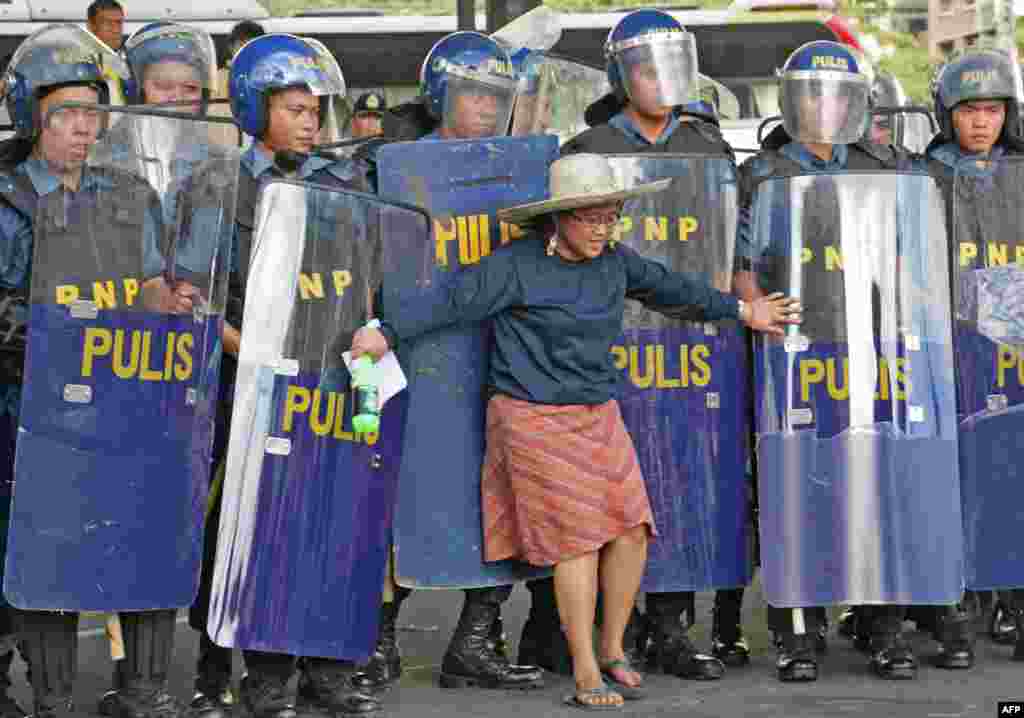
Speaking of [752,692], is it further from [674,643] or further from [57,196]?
[57,196]

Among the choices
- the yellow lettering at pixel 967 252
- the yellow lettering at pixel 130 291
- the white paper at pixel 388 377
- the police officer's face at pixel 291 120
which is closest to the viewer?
the yellow lettering at pixel 130 291

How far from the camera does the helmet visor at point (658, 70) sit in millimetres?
8078

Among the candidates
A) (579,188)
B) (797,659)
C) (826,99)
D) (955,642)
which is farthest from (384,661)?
(826,99)

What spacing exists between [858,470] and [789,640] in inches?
23.9

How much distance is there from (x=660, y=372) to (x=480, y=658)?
1114mm

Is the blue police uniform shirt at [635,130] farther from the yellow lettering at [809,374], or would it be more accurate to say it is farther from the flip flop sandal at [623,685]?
the flip flop sandal at [623,685]

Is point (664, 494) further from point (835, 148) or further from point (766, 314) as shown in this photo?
point (835, 148)

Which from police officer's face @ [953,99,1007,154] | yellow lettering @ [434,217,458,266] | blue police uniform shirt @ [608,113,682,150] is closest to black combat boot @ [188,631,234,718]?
yellow lettering @ [434,217,458,266]

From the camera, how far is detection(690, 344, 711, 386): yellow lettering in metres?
7.84

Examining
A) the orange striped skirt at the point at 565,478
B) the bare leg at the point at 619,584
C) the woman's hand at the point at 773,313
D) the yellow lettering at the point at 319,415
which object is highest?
the woman's hand at the point at 773,313

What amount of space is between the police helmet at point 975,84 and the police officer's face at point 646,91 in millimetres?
1091

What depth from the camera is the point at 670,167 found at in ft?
25.6

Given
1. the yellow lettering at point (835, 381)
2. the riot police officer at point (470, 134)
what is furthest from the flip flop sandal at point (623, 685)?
the yellow lettering at point (835, 381)

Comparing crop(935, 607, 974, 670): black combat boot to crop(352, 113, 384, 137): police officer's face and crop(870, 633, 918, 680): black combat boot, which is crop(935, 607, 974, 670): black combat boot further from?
crop(352, 113, 384, 137): police officer's face
